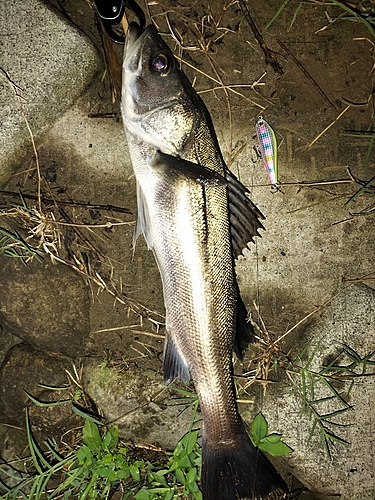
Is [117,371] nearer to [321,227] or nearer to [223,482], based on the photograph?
[223,482]

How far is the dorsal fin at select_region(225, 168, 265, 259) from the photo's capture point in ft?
9.15

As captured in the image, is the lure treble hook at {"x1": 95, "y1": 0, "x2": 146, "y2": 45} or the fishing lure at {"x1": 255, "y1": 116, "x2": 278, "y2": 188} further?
the fishing lure at {"x1": 255, "y1": 116, "x2": 278, "y2": 188}

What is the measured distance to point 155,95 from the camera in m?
2.60

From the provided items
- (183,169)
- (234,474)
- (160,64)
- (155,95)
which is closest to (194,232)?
(183,169)

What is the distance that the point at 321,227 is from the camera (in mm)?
3324

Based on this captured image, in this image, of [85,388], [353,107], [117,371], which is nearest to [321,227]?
[353,107]

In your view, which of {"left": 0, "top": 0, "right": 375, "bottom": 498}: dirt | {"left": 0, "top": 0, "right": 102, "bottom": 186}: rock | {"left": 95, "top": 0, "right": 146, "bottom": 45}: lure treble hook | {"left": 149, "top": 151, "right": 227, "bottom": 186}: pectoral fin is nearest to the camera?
{"left": 149, "top": 151, "right": 227, "bottom": 186}: pectoral fin

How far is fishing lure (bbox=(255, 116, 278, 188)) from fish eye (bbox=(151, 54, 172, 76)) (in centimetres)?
92

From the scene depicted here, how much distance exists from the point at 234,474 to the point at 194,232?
5.43ft

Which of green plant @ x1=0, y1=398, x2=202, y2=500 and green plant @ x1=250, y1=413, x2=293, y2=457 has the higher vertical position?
green plant @ x1=250, y1=413, x2=293, y2=457

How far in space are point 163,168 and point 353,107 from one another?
1.70 metres

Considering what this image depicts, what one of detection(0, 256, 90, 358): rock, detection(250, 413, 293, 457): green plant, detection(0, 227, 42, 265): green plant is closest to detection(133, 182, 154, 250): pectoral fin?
detection(0, 256, 90, 358): rock

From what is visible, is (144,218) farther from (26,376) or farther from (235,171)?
(26,376)

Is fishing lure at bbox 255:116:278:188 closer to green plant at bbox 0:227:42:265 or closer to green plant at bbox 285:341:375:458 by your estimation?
green plant at bbox 285:341:375:458
